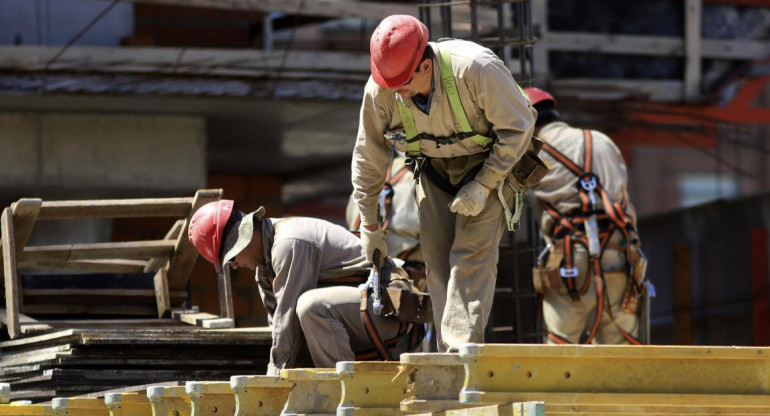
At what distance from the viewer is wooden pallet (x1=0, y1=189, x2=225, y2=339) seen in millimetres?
8875

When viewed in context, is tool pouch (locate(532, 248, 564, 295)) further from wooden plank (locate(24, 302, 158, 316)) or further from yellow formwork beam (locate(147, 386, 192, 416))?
yellow formwork beam (locate(147, 386, 192, 416))

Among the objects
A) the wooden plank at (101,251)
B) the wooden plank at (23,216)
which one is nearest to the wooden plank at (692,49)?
the wooden plank at (101,251)

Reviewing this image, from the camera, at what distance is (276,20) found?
17281 mm

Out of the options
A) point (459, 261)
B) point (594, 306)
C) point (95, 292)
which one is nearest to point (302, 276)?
point (459, 261)

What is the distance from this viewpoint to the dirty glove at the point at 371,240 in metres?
7.19

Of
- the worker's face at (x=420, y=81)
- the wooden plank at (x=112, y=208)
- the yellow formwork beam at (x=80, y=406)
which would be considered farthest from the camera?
the wooden plank at (x=112, y=208)

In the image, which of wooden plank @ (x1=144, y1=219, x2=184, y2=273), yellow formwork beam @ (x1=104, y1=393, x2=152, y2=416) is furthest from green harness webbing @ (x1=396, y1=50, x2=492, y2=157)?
wooden plank @ (x1=144, y1=219, x2=184, y2=273)

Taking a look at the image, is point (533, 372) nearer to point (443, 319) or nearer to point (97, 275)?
point (443, 319)

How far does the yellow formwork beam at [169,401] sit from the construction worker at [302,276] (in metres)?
0.74

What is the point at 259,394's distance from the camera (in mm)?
6312

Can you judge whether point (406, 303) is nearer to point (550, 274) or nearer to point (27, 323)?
point (27, 323)

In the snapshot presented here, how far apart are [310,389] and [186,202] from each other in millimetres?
3162

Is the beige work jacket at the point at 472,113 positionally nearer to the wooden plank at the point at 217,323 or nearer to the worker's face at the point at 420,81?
the worker's face at the point at 420,81

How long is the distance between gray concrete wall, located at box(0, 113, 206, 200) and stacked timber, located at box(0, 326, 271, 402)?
23.0 feet
